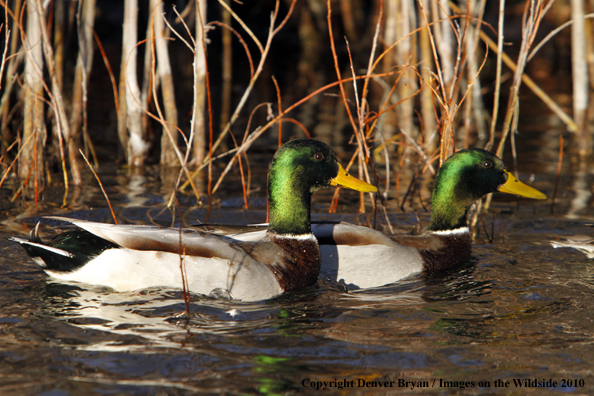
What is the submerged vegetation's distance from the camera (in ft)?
19.7

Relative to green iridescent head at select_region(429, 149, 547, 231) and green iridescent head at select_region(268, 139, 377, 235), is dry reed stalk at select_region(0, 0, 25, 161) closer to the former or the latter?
green iridescent head at select_region(268, 139, 377, 235)

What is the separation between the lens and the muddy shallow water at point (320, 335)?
3.49 m

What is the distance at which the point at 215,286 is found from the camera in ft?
14.9

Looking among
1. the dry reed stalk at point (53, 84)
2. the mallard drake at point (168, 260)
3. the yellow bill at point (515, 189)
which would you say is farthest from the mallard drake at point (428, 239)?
the dry reed stalk at point (53, 84)

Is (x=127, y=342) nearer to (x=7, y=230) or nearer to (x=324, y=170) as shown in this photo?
(x=324, y=170)

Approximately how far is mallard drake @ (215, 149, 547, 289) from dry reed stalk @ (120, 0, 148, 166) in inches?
106

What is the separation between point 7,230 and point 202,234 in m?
2.09

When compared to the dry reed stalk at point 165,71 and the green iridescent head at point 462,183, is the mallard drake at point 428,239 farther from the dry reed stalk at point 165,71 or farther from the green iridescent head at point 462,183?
the dry reed stalk at point 165,71

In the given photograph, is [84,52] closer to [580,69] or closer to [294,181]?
[294,181]

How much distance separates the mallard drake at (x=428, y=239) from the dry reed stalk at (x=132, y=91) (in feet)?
8.83

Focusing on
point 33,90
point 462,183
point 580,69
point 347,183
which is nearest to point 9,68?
point 33,90

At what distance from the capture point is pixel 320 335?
4098mm

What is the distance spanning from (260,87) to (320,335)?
1185cm

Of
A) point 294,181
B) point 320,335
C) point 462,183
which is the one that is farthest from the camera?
point 462,183
